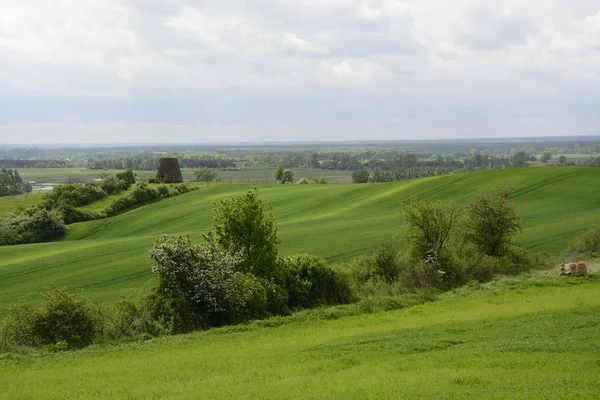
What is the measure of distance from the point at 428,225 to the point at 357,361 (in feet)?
75.3

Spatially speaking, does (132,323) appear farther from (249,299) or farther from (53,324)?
(249,299)

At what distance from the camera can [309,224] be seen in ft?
226

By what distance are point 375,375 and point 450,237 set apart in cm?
2826

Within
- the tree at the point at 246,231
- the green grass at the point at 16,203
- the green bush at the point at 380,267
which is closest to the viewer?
the tree at the point at 246,231

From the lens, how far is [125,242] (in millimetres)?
61406

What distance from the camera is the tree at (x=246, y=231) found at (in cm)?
3381

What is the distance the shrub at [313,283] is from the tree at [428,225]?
795cm

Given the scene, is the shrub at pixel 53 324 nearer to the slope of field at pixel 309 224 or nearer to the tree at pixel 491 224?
the slope of field at pixel 309 224

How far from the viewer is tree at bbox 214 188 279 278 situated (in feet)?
111

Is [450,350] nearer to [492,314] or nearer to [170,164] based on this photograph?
[492,314]

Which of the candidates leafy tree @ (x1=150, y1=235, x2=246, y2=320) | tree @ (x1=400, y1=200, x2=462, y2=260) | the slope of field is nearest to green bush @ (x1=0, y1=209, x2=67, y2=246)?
the slope of field

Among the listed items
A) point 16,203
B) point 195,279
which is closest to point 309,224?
point 195,279

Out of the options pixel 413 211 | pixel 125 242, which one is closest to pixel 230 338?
pixel 413 211

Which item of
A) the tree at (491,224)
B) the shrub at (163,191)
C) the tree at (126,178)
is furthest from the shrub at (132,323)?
the tree at (126,178)
